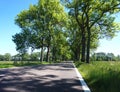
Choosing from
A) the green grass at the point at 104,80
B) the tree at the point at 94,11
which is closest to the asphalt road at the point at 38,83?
the green grass at the point at 104,80

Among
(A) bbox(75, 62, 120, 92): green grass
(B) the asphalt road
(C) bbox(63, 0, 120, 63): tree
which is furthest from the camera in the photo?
(C) bbox(63, 0, 120, 63): tree

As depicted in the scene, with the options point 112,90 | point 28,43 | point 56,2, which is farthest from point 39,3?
point 112,90

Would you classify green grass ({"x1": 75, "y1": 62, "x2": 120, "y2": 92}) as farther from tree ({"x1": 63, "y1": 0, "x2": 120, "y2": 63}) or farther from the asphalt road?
tree ({"x1": 63, "y1": 0, "x2": 120, "y2": 63})

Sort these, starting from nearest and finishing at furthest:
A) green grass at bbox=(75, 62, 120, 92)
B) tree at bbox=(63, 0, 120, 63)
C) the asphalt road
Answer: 1. green grass at bbox=(75, 62, 120, 92)
2. the asphalt road
3. tree at bbox=(63, 0, 120, 63)

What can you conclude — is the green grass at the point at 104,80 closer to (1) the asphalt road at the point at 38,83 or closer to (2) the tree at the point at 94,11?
(1) the asphalt road at the point at 38,83

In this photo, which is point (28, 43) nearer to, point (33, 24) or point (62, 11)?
point (33, 24)

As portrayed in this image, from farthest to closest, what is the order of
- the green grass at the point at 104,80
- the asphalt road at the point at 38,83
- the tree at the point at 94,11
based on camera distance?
the tree at the point at 94,11 → the asphalt road at the point at 38,83 → the green grass at the point at 104,80

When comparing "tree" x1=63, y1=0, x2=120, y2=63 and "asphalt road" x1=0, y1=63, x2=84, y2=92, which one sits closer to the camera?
"asphalt road" x1=0, y1=63, x2=84, y2=92

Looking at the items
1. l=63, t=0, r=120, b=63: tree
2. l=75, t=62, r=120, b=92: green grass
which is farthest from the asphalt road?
l=63, t=0, r=120, b=63: tree

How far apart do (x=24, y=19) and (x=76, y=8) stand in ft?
86.5

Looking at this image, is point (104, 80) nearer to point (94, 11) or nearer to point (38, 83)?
point (38, 83)

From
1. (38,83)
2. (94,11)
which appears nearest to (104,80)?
(38,83)

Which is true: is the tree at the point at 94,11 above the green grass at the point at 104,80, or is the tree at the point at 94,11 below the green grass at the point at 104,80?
above

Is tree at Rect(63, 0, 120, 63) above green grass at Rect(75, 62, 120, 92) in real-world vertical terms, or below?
above
